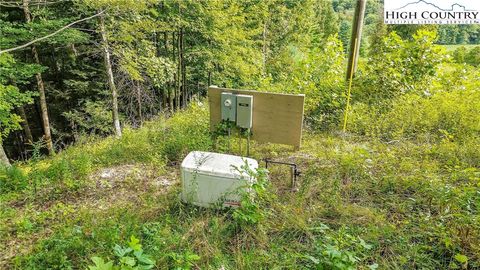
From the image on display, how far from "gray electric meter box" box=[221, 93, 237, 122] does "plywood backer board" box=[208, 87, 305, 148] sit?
163 mm

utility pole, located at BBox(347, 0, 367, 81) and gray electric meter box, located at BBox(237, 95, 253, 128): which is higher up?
utility pole, located at BBox(347, 0, 367, 81)

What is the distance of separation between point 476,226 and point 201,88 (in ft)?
50.3

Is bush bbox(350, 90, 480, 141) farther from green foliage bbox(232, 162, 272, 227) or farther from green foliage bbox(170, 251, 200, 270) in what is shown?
green foliage bbox(170, 251, 200, 270)

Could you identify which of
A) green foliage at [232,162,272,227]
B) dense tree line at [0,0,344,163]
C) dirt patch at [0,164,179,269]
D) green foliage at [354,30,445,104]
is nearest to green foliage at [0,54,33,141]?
dense tree line at [0,0,344,163]

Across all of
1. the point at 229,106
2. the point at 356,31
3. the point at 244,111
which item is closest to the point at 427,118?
the point at 356,31

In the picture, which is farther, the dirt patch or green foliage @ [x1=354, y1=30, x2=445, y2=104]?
green foliage @ [x1=354, y1=30, x2=445, y2=104]

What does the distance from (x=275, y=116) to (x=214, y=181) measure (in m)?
1.82

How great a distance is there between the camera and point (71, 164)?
4.40 meters

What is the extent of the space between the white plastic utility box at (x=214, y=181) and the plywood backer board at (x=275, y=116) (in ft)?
4.61

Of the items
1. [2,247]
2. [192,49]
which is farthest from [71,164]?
[192,49]

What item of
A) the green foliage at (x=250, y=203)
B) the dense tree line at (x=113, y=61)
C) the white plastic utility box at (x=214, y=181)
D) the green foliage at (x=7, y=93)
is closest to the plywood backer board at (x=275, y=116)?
the white plastic utility box at (x=214, y=181)

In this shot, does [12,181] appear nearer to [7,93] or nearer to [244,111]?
[244,111]

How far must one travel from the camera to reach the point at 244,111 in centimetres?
452

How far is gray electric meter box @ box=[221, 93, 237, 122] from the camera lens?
4.50m
